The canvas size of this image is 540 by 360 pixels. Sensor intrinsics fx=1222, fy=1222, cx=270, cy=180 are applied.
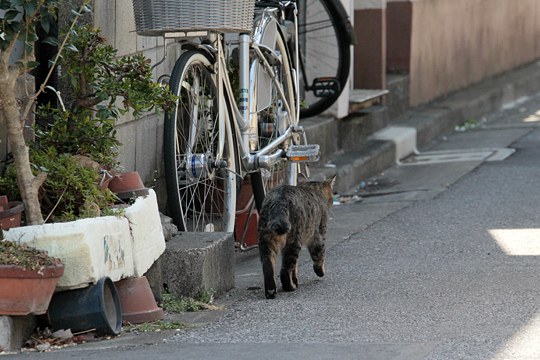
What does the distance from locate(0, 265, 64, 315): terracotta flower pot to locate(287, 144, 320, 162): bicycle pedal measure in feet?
8.83

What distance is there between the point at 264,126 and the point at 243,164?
2.68 feet

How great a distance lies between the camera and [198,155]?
693 cm

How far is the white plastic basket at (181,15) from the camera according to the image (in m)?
6.43

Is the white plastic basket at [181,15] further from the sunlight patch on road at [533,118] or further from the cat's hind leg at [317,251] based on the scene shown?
the sunlight patch on road at [533,118]

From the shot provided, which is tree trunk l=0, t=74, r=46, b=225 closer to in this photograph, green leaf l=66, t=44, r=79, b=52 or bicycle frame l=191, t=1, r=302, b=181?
green leaf l=66, t=44, r=79, b=52

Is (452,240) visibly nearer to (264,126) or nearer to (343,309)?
(264,126)

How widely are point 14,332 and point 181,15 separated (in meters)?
2.09

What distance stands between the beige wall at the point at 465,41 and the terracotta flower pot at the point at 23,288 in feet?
28.0

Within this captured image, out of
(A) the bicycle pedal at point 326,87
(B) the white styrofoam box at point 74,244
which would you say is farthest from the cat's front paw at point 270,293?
(A) the bicycle pedal at point 326,87

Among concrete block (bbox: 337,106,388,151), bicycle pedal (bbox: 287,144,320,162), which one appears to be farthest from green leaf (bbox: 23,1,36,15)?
concrete block (bbox: 337,106,388,151)

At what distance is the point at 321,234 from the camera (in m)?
6.96

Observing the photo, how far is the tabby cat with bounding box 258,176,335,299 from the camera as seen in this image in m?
6.35

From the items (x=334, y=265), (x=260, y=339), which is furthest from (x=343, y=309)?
(x=334, y=265)

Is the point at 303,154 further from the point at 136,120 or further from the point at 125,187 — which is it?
the point at 125,187
